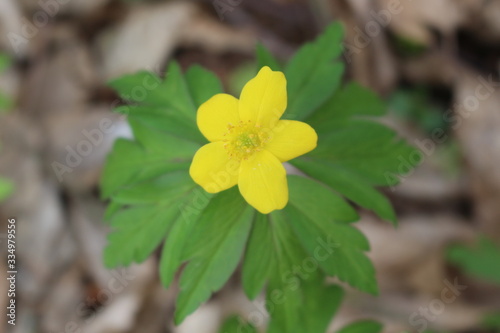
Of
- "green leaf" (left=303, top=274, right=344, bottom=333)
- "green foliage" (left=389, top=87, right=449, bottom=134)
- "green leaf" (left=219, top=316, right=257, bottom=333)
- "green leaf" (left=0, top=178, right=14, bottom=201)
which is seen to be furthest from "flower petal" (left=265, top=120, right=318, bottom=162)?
"green leaf" (left=0, top=178, right=14, bottom=201)

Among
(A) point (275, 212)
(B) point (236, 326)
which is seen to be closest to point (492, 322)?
(B) point (236, 326)

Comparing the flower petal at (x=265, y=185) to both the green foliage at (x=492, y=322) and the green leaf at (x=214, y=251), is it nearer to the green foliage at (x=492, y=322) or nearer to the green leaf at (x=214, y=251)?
the green leaf at (x=214, y=251)

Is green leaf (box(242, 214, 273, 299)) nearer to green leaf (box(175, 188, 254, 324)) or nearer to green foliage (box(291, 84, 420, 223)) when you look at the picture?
green leaf (box(175, 188, 254, 324))

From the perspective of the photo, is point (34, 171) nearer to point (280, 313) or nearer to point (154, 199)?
point (154, 199)

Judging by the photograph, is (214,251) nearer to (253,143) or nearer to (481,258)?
(253,143)

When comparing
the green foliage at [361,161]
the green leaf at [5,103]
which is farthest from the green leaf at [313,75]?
the green leaf at [5,103]

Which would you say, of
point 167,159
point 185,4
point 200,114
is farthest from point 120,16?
point 200,114
